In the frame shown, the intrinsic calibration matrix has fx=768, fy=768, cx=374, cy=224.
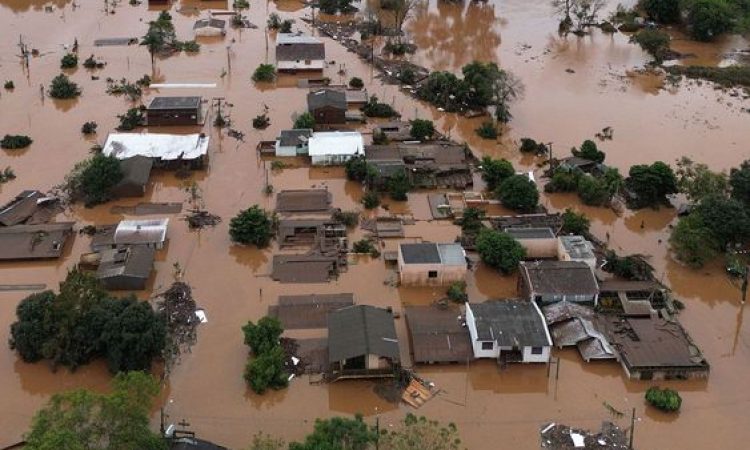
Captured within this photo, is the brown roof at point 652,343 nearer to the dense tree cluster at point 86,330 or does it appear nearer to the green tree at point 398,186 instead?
the green tree at point 398,186

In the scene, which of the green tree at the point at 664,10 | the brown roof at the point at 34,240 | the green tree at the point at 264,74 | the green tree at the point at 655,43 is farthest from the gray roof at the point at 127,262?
the green tree at the point at 664,10

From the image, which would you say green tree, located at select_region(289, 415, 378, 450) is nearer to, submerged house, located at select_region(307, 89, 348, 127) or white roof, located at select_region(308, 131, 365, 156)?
white roof, located at select_region(308, 131, 365, 156)

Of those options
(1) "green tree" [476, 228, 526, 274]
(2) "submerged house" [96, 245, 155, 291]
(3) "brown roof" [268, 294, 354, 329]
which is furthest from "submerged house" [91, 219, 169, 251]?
(1) "green tree" [476, 228, 526, 274]

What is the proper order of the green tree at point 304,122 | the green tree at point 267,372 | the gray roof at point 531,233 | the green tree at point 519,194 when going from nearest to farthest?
the green tree at point 267,372, the gray roof at point 531,233, the green tree at point 519,194, the green tree at point 304,122

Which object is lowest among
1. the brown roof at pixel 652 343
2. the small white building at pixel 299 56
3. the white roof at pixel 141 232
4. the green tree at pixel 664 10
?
the brown roof at pixel 652 343

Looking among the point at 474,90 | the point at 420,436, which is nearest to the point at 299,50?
the point at 474,90

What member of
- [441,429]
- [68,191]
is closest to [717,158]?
[441,429]

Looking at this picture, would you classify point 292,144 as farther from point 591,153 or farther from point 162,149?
point 591,153

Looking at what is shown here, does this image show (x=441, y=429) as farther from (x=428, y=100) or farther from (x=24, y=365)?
(x=428, y=100)
